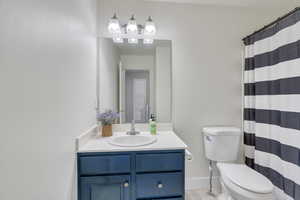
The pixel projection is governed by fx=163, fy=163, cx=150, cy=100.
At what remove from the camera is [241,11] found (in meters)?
2.17

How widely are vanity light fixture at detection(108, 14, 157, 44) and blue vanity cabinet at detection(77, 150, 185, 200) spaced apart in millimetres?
1326

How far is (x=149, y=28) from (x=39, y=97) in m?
1.49

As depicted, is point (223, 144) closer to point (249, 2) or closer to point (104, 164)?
point (104, 164)

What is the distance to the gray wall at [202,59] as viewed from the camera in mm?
2074

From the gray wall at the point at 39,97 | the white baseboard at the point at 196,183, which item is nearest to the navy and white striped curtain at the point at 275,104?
the white baseboard at the point at 196,183

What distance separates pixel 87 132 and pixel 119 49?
106 centimetres

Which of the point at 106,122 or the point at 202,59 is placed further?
the point at 202,59

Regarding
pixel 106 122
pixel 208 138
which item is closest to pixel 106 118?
pixel 106 122

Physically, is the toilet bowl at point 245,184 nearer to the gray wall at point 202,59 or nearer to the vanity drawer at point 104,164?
the gray wall at point 202,59

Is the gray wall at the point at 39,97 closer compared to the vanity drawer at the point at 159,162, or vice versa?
the gray wall at the point at 39,97

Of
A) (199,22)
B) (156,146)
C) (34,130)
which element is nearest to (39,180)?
(34,130)

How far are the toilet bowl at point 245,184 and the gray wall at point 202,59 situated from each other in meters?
0.57

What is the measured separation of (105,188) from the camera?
1344 mm

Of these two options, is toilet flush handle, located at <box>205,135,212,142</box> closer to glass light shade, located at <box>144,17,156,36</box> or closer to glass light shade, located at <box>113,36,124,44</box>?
glass light shade, located at <box>144,17,156,36</box>
